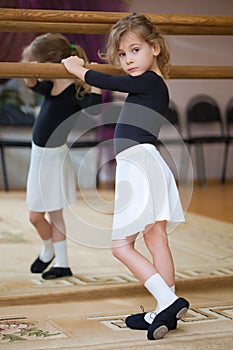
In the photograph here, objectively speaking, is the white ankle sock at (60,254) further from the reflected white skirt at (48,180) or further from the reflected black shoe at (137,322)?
the reflected black shoe at (137,322)

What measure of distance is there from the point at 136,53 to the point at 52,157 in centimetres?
74

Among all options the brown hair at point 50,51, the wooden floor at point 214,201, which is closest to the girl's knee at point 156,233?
the brown hair at point 50,51

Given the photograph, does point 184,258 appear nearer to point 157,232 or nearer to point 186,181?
point 186,181

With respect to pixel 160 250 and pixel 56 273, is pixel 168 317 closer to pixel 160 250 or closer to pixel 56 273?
pixel 160 250

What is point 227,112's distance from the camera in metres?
6.98

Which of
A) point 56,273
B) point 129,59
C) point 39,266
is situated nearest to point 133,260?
point 129,59

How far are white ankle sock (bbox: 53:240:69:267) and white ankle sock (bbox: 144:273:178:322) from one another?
2.62 feet

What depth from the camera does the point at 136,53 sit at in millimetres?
2250

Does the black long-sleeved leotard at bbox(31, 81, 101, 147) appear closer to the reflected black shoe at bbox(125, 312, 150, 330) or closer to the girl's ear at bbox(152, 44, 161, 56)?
Answer: the girl's ear at bbox(152, 44, 161, 56)

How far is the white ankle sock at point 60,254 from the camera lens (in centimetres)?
290

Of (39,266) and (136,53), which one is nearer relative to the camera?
(136,53)

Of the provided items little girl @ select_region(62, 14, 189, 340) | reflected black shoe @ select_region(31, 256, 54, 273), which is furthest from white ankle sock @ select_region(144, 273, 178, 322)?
reflected black shoe @ select_region(31, 256, 54, 273)

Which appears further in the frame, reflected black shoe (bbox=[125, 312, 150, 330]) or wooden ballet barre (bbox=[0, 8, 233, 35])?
wooden ballet barre (bbox=[0, 8, 233, 35])

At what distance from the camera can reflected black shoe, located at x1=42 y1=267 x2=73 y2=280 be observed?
285 cm
